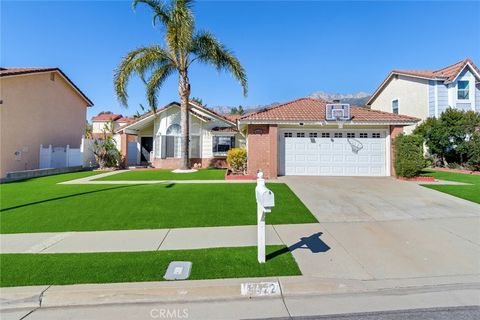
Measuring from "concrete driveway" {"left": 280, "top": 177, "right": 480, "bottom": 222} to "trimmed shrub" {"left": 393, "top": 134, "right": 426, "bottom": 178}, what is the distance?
2.92 feet

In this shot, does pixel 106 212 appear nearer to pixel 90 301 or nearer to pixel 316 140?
pixel 90 301

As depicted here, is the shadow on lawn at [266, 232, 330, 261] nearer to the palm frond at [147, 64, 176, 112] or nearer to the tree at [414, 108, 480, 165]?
the palm frond at [147, 64, 176, 112]

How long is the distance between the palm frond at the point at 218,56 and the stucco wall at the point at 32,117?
37.2 ft

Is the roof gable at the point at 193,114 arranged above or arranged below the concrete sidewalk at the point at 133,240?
above

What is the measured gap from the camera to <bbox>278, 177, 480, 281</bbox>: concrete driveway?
4.30 metres

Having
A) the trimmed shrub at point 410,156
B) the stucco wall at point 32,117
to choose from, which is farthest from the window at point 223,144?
the stucco wall at point 32,117

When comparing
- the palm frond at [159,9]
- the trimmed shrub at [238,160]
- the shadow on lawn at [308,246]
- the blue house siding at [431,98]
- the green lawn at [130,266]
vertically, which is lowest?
the green lawn at [130,266]

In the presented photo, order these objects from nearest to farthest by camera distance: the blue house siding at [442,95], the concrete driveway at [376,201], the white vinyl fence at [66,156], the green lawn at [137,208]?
the green lawn at [137,208] < the concrete driveway at [376,201] < the white vinyl fence at [66,156] < the blue house siding at [442,95]

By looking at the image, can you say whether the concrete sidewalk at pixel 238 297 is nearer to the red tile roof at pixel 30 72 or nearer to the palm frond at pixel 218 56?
the palm frond at pixel 218 56

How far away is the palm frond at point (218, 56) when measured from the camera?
1509 cm

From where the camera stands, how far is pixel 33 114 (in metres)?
17.9

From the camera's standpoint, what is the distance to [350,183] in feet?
38.9

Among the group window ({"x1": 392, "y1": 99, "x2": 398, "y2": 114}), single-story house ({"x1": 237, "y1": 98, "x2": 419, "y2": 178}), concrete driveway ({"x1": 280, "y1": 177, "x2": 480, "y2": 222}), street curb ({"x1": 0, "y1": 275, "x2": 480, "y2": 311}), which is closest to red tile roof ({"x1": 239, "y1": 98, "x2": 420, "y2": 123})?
single-story house ({"x1": 237, "y1": 98, "x2": 419, "y2": 178})

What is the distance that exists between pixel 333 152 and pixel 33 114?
19.1 metres
